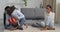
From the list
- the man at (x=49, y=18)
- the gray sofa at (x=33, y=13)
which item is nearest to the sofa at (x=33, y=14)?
the gray sofa at (x=33, y=13)

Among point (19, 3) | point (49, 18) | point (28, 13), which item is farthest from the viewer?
point (19, 3)

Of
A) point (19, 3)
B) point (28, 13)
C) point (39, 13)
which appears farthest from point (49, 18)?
point (19, 3)

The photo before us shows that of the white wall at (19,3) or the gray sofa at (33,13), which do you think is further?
the white wall at (19,3)

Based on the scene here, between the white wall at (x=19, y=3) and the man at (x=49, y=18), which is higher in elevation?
the white wall at (x=19, y=3)

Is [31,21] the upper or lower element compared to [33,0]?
lower

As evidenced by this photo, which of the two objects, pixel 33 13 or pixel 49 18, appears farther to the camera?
pixel 33 13

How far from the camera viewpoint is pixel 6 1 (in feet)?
21.4

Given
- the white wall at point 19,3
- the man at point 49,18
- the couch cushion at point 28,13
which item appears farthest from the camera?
the white wall at point 19,3

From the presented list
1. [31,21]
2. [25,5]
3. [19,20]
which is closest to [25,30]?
[19,20]

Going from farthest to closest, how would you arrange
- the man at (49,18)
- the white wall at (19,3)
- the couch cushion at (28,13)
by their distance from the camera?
the white wall at (19,3)
the couch cushion at (28,13)
the man at (49,18)

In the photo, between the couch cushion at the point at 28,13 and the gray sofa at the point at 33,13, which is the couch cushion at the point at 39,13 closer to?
the gray sofa at the point at 33,13

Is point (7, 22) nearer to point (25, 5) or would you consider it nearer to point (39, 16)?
point (39, 16)

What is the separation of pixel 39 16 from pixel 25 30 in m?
1.18

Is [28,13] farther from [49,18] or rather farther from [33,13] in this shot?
[49,18]
